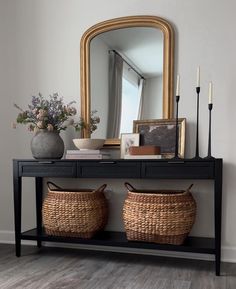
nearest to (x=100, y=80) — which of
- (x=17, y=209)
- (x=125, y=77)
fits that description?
(x=125, y=77)

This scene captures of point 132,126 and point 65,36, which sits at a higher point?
point 65,36

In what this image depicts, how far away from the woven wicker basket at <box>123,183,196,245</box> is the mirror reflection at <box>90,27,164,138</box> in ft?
2.17

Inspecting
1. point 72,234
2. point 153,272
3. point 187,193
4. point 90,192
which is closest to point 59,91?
point 90,192

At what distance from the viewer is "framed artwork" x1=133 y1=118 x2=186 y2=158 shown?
255 cm

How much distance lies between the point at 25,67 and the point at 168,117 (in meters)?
1.36

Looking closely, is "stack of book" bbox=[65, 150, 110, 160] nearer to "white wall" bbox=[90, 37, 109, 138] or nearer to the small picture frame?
the small picture frame

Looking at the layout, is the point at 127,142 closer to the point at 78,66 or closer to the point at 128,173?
the point at 128,173

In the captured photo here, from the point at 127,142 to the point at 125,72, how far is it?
0.58 meters

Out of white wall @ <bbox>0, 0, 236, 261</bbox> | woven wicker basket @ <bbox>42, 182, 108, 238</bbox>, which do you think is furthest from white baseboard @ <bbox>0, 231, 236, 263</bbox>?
woven wicker basket @ <bbox>42, 182, 108, 238</bbox>

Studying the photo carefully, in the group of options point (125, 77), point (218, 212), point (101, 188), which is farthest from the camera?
point (125, 77)

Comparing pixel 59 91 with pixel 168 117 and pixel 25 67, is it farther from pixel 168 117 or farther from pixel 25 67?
pixel 168 117

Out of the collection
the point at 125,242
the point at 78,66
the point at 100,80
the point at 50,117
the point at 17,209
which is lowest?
the point at 125,242

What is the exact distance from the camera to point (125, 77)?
277 cm

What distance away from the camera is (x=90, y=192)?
100 inches
